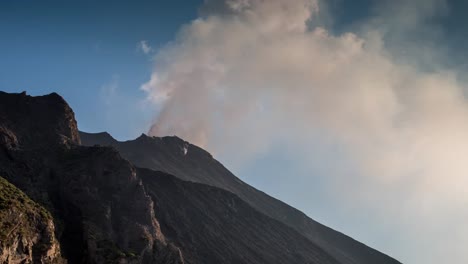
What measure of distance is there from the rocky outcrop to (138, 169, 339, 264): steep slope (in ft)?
158

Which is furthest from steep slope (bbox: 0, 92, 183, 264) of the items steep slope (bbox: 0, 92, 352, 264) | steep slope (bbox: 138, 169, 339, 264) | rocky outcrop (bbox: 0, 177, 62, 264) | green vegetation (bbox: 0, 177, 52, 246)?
steep slope (bbox: 138, 169, 339, 264)

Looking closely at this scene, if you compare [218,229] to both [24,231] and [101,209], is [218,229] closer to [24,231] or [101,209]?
[101,209]

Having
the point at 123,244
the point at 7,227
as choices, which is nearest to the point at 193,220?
the point at 123,244

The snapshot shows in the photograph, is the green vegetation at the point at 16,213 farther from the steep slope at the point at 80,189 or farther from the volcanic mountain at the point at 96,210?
the steep slope at the point at 80,189

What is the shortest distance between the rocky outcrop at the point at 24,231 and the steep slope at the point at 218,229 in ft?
158

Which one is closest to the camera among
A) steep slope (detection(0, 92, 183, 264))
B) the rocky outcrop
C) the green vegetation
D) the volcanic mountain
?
the rocky outcrop

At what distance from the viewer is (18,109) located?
12838cm

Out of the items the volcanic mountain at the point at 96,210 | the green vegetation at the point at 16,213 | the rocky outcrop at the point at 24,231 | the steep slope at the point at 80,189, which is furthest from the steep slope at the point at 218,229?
the green vegetation at the point at 16,213

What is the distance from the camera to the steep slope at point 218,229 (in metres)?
131

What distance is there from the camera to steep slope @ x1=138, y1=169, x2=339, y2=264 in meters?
131

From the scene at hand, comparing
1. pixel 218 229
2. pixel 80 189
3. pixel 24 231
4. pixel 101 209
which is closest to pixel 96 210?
pixel 101 209

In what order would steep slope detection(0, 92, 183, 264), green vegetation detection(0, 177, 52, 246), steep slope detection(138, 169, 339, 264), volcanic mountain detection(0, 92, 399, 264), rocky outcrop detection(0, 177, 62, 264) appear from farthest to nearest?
steep slope detection(138, 169, 339, 264), steep slope detection(0, 92, 183, 264), volcanic mountain detection(0, 92, 399, 264), green vegetation detection(0, 177, 52, 246), rocky outcrop detection(0, 177, 62, 264)

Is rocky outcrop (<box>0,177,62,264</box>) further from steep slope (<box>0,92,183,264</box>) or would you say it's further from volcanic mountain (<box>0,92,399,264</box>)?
steep slope (<box>0,92,183,264</box>)

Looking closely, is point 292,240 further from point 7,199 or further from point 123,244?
point 7,199
